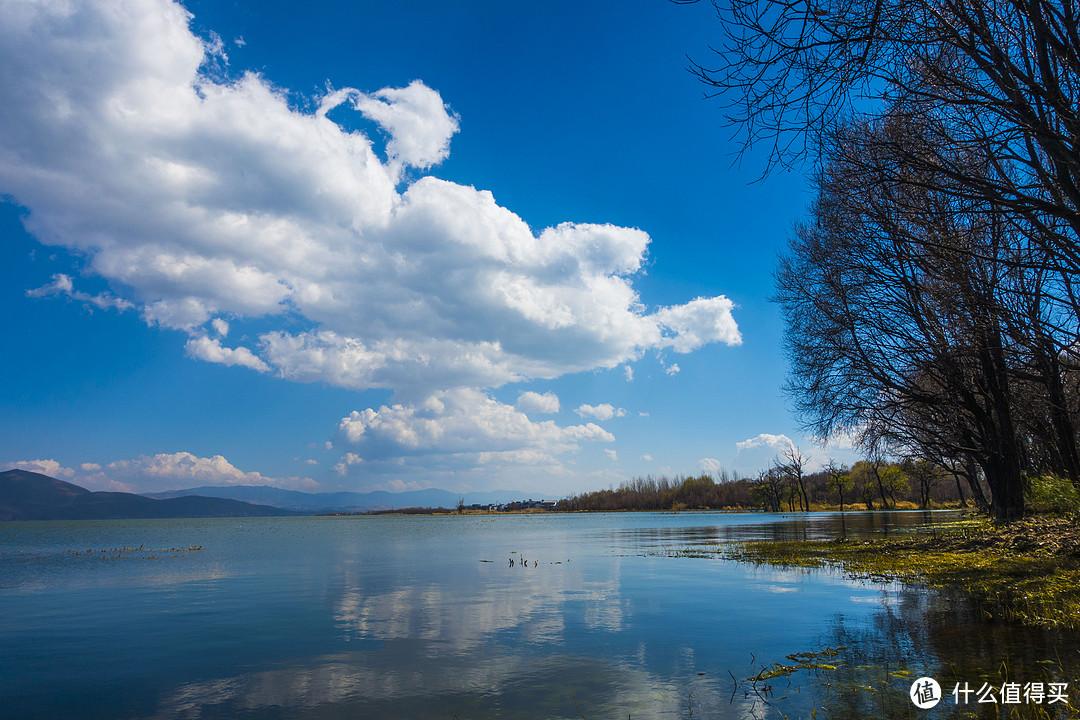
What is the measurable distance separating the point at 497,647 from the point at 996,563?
1332 centimetres

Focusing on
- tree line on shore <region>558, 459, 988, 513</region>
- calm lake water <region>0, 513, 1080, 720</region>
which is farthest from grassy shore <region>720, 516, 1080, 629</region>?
tree line on shore <region>558, 459, 988, 513</region>

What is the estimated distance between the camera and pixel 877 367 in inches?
808

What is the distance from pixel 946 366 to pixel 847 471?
135 metres

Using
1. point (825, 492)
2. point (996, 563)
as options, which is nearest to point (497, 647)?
point (996, 563)

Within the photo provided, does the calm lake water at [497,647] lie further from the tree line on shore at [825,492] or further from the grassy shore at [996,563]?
the tree line on shore at [825,492]

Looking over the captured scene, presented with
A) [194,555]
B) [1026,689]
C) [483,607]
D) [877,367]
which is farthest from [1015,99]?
[194,555]

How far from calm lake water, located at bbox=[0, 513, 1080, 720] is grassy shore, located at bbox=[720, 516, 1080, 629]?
2.73ft

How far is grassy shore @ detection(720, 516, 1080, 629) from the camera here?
937 centimetres

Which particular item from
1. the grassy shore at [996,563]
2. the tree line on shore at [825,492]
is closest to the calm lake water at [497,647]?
the grassy shore at [996,563]

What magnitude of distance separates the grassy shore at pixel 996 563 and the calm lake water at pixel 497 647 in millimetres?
831

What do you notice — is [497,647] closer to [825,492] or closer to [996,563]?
[996,563]

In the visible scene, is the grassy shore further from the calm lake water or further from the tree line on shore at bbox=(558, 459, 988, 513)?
the tree line on shore at bbox=(558, 459, 988, 513)

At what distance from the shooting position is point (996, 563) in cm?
1430

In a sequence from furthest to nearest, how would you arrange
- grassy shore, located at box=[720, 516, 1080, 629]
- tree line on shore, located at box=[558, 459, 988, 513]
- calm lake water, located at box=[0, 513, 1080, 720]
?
tree line on shore, located at box=[558, 459, 988, 513]
grassy shore, located at box=[720, 516, 1080, 629]
calm lake water, located at box=[0, 513, 1080, 720]
